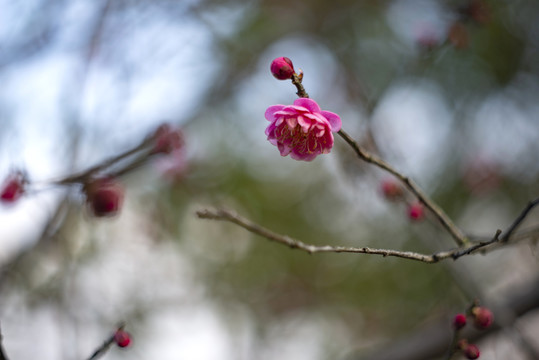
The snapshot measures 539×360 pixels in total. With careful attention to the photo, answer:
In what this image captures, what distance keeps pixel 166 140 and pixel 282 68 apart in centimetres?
82

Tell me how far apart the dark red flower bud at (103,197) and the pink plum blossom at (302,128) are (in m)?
0.69

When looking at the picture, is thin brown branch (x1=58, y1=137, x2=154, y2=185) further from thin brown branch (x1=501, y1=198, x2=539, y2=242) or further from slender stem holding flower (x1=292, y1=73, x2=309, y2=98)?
thin brown branch (x1=501, y1=198, x2=539, y2=242)

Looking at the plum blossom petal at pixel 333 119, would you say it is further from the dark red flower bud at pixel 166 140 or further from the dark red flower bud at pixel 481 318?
the dark red flower bud at pixel 481 318

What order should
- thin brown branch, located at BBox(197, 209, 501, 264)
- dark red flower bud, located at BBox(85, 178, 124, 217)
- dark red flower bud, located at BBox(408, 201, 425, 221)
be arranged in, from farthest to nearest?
dark red flower bud, located at BBox(408, 201, 425, 221), dark red flower bud, located at BBox(85, 178, 124, 217), thin brown branch, located at BBox(197, 209, 501, 264)

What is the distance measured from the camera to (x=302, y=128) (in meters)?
1.38

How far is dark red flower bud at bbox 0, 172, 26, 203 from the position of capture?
182 centimetres

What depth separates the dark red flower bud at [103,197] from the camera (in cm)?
167

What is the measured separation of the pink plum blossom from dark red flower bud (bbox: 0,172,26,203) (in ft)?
3.53

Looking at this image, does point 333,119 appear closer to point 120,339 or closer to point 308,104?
point 308,104

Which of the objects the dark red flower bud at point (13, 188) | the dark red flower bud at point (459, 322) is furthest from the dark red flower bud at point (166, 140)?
the dark red flower bud at point (459, 322)

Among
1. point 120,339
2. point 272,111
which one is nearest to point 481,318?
point 272,111

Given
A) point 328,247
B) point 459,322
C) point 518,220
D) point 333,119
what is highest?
point 333,119

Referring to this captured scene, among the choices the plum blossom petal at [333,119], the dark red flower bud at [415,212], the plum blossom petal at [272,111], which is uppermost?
the plum blossom petal at [272,111]

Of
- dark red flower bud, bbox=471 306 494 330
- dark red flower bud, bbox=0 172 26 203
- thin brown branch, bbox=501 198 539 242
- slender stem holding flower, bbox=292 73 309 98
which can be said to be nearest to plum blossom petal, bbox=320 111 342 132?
slender stem holding flower, bbox=292 73 309 98
